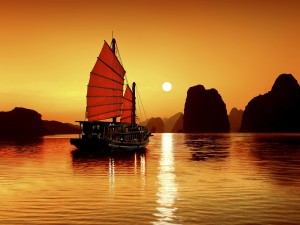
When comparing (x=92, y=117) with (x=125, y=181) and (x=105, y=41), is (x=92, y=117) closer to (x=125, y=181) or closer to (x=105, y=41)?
(x=105, y=41)

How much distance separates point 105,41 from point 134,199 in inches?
2054

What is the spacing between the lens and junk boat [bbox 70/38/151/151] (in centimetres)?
6775

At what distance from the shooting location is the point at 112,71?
7431 centimetres

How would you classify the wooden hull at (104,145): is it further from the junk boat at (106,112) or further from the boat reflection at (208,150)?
the boat reflection at (208,150)

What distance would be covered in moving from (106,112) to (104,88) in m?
3.81

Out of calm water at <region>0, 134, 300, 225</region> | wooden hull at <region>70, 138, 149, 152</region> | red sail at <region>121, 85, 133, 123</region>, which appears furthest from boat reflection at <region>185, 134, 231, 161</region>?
calm water at <region>0, 134, 300, 225</region>

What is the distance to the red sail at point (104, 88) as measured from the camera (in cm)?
7288

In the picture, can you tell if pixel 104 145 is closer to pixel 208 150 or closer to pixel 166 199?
pixel 208 150

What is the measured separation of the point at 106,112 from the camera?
7444cm

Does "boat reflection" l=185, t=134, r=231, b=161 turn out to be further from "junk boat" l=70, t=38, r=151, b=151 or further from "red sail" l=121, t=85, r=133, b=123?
"red sail" l=121, t=85, r=133, b=123

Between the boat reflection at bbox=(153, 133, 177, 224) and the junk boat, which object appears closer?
the boat reflection at bbox=(153, 133, 177, 224)

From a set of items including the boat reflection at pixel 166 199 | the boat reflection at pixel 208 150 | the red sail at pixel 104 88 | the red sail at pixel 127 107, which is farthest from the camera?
the red sail at pixel 127 107

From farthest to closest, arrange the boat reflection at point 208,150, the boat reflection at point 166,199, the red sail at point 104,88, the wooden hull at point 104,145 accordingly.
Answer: the red sail at point 104,88
the wooden hull at point 104,145
the boat reflection at point 208,150
the boat reflection at point 166,199

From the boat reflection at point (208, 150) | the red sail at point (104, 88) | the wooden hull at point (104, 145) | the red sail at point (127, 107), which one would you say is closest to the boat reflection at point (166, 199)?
the boat reflection at point (208, 150)
